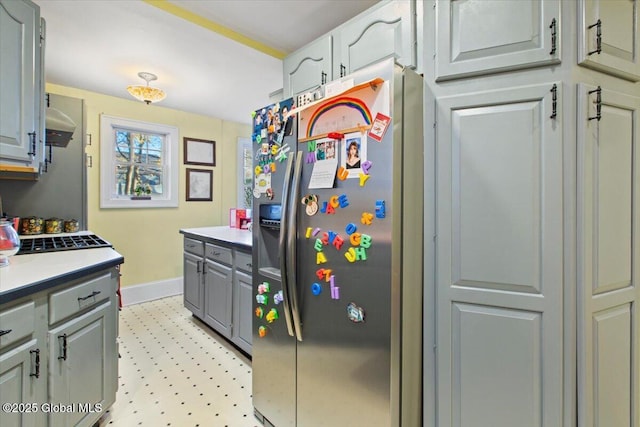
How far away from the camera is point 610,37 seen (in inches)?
47.8

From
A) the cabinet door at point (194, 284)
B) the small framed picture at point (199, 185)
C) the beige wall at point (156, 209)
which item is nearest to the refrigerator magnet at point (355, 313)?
the cabinet door at point (194, 284)

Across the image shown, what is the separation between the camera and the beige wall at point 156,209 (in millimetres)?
3355

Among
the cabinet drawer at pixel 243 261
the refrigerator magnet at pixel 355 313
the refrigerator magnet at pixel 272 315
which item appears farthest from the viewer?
the cabinet drawer at pixel 243 261

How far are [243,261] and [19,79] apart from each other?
160cm

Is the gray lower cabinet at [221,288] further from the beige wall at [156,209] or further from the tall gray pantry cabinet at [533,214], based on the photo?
the tall gray pantry cabinet at [533,214]

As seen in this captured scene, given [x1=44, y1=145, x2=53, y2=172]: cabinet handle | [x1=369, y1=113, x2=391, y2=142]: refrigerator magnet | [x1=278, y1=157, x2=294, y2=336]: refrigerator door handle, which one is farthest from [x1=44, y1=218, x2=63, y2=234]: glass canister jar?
[x1=369, y1=113, x2=391, y2=142]: refrigerator magnet

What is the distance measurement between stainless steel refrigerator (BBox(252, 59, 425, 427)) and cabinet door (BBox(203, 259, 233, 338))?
1.04m

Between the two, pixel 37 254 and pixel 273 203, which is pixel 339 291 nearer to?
pixel 273 203

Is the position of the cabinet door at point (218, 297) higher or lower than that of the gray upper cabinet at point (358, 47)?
lower

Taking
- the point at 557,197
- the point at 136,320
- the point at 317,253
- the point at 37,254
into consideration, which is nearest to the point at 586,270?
the point at 557,197

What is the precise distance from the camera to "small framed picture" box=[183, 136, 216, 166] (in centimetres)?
404

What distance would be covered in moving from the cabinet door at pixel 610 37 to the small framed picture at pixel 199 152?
3945mm

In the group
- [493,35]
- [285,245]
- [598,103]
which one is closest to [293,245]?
[285,245]

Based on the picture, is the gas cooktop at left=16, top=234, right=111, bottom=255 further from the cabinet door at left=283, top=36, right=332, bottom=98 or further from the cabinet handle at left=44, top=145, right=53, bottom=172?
the cabinet door at left=283, top=36, right=332, bottom=98
